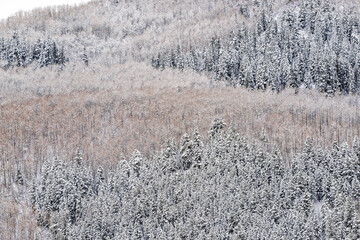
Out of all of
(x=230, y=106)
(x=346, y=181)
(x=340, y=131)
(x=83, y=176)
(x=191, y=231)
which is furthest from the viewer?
(x=230, y=106)

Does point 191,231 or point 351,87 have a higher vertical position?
point 351,87

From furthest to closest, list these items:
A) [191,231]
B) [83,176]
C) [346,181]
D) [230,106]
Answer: [230,106]
[83,176]
[346,181]
[191,231]

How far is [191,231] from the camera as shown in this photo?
427 feet

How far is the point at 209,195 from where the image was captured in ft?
456

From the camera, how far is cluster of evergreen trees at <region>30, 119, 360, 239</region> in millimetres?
130250

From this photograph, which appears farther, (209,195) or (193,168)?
(193,168)

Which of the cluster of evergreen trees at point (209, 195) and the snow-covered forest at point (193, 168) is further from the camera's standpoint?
the snow-covered forest at point (193, 168)

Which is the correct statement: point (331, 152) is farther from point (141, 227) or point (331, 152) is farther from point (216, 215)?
point (141, 227)

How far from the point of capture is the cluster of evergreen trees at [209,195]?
13025 centimetres

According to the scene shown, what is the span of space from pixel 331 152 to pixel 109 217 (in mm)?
61988

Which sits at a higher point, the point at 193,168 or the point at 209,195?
the point at 193,168

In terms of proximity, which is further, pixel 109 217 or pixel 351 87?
pixel 351 87

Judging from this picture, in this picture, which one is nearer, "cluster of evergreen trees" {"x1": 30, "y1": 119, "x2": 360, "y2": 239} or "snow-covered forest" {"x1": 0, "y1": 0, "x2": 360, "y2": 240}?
"cluster of evergreen trees" {"x1": 30, "y1": 119, "x2": 360, "y2": 239}

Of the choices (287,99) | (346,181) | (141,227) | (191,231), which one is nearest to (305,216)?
(346,181)
